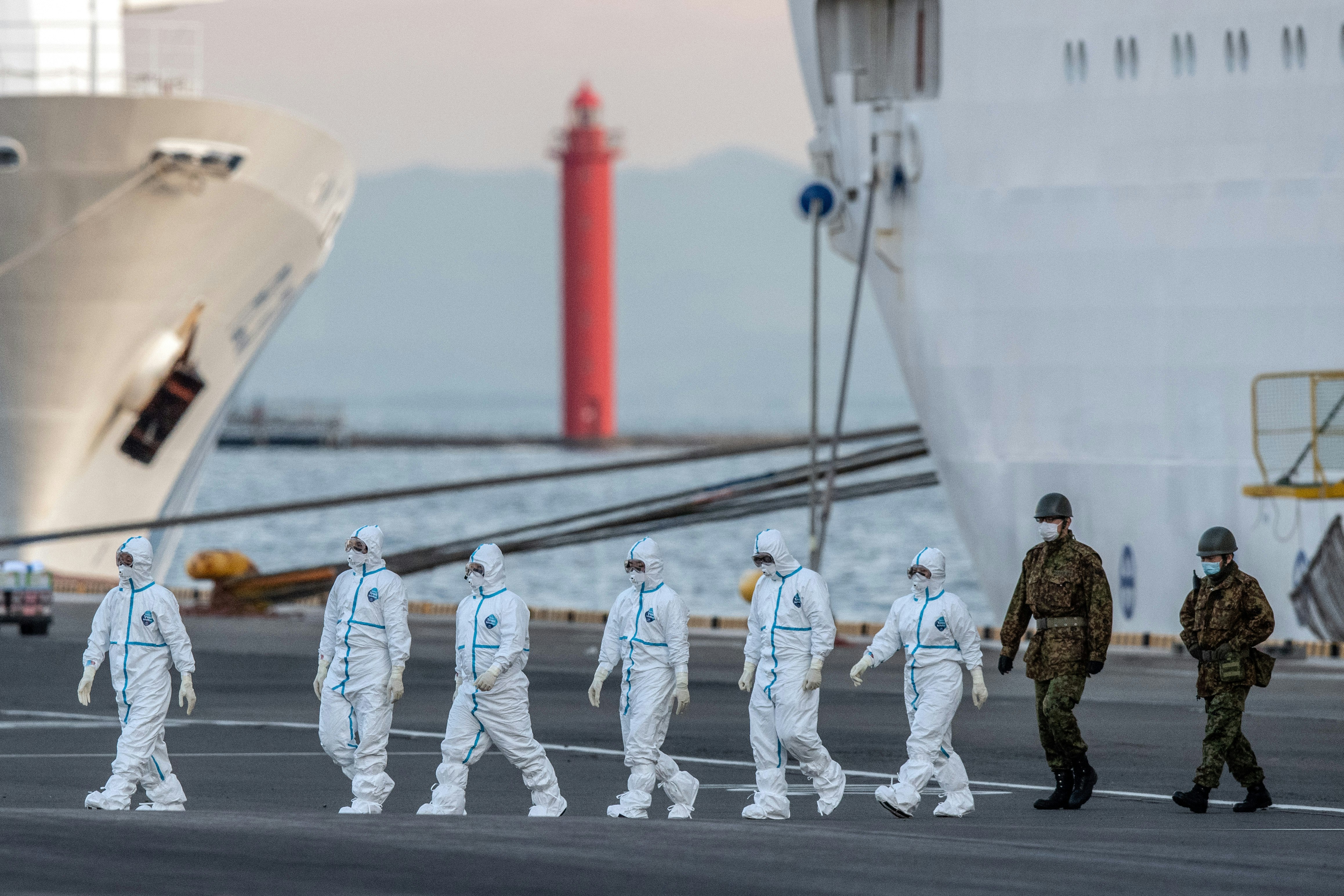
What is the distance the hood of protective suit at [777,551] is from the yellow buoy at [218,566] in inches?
809

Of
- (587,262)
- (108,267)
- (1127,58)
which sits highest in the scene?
(587,262)

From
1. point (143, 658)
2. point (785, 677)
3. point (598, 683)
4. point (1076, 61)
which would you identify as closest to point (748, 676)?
point (785, 677)

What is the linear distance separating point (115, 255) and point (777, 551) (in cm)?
2075

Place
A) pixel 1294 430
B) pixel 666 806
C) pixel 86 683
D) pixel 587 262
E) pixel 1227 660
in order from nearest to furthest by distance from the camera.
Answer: pixel 1227 660, pixel 86 683, pixel 666 806, pixel 1294 430, pixel 587 262

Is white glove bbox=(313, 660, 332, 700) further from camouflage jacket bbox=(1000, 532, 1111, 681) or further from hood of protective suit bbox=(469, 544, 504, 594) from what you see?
camouflage jacket bbox=(1000, 532, 1111, 681)

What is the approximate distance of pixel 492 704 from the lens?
11.0 m

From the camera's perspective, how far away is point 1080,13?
22.0 m

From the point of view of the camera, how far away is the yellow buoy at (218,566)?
1216 inches

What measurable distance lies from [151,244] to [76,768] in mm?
18286

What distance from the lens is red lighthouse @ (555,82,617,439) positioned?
108125mm

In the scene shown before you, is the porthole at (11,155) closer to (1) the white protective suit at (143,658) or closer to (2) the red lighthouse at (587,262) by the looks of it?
(1) the white protective suit at (143,658)

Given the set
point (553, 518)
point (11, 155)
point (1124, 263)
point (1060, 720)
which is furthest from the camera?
point (553, 518)

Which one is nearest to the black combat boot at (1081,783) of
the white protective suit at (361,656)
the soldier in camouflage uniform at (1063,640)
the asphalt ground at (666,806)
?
the soldier in camouflage uniform at (1063,640)

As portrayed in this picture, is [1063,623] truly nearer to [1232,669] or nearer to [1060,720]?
[1060,720]
